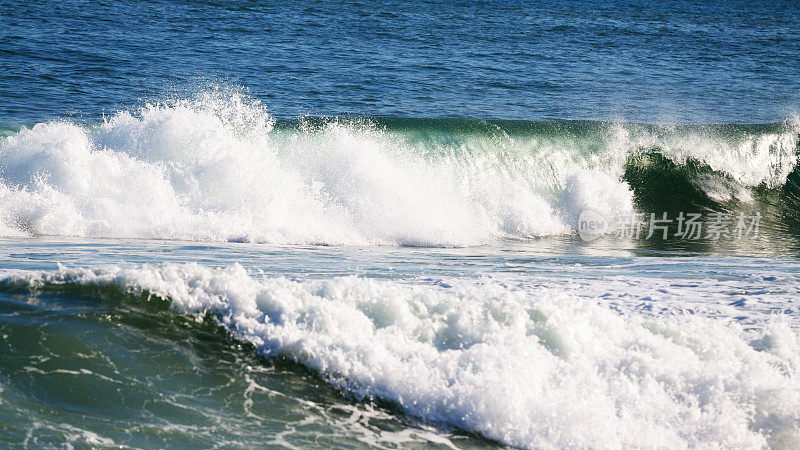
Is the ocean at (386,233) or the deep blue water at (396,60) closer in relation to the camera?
the ocean at (386,233)

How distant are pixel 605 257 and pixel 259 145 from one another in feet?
17.4

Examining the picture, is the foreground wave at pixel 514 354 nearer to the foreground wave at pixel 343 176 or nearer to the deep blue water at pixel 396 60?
the foreground wave at pixel 343 176

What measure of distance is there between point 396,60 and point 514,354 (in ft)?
49.3

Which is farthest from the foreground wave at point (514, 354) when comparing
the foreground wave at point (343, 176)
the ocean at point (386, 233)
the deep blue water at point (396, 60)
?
the deep blue water at point (396, 60)

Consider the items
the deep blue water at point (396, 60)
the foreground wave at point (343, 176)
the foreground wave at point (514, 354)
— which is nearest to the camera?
the foreground wave at point (514, 354)

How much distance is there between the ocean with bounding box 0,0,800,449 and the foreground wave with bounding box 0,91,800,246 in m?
0.05

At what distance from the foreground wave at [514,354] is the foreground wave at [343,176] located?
154 inches

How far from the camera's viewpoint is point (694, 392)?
438cm

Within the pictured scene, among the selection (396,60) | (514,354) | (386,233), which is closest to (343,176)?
(386,233)

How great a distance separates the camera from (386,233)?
32.0 ft

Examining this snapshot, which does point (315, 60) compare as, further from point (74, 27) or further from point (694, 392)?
point (694, 392)

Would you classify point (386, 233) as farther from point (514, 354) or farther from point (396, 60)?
point (396, 60)

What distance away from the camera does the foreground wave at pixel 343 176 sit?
9195 mm

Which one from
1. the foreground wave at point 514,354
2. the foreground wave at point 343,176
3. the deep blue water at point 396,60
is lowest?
the foreground wave at point 514,354
